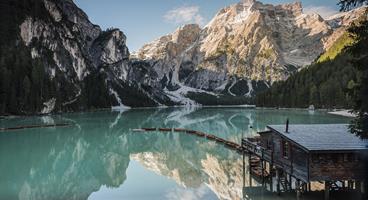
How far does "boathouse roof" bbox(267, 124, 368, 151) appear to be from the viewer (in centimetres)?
2731

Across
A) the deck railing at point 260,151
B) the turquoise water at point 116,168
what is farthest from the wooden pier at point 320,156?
the turquoise water at point 116,168

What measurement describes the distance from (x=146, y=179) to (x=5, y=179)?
14216 millimetres

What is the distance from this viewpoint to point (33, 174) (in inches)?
1790

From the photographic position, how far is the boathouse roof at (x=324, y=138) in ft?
89.6

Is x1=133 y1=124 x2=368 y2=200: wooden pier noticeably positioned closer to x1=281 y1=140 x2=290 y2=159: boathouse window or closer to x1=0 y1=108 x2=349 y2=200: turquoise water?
x1=281 y1=140 x2=290 y2=159: boathouse window

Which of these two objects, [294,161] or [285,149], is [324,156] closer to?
[294,161]

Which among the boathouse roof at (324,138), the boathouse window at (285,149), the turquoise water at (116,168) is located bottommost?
the turquoise water at (116,168)

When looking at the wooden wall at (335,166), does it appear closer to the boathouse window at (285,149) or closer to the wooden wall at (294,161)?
the wooden wall at (294,161)

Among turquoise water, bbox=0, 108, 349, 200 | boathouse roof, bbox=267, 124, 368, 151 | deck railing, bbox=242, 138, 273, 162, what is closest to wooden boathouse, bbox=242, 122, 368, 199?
boathouse roof, bbox=267, 124, 368, 151

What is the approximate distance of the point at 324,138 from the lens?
2906cm

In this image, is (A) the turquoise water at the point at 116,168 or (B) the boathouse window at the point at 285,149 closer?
(B) the boathouse window at the point at 285,149

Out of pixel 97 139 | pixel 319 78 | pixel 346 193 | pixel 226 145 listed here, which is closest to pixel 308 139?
pixel 346 193

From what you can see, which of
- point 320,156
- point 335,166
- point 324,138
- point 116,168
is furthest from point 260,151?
point 116,168

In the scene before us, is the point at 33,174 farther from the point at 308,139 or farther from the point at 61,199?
the point at 308,139
